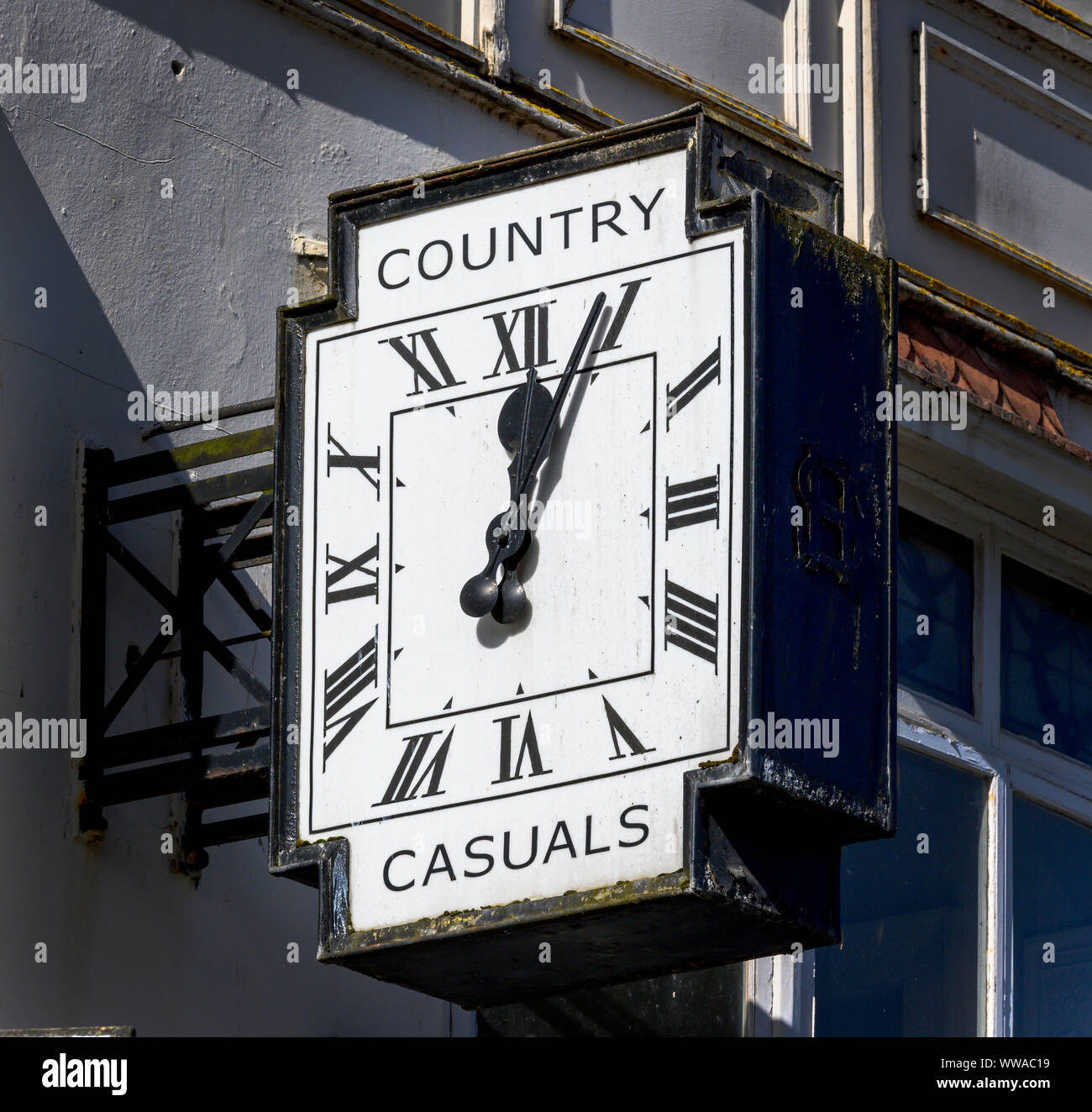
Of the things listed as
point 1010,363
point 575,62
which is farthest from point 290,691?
point 1010,363

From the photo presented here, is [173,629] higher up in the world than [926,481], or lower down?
lower down

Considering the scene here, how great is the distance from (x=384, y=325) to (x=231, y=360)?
3.36 ft

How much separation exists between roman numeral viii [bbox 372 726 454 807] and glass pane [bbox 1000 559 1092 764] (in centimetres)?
317

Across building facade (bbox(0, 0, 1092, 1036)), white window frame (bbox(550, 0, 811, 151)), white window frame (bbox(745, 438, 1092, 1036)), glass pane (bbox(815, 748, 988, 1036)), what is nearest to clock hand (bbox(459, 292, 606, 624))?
building facade (bbox(0, 0, 1092, 1036))

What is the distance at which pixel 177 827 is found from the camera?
21.5 ft

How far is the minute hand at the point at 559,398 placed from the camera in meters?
5.82

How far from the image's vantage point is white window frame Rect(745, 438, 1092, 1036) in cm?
742

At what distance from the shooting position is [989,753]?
8297 mm

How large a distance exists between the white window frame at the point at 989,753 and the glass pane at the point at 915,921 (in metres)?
0.04

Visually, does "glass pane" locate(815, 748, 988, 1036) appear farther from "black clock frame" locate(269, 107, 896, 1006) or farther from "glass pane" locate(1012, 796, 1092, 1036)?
"black clock frame" locate(269, 107, 896, 1006)

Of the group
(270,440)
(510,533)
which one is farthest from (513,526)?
(270,440)

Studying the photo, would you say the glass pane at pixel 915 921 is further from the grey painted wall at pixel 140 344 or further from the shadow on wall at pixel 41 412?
the shadow on wall at pixel 41 412
